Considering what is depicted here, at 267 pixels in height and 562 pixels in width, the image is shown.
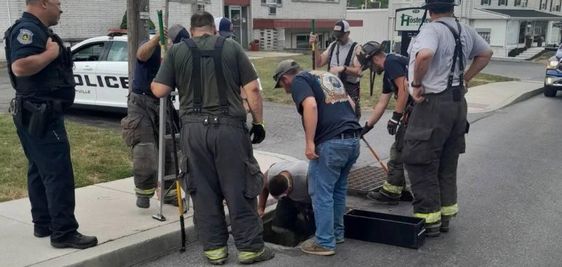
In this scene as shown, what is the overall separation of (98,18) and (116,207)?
62.2 feet

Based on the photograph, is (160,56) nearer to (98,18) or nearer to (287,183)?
(287,183)

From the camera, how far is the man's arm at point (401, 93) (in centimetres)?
553

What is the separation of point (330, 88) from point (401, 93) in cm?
138

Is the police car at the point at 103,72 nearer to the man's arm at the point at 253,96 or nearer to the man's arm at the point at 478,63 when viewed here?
the man's arm at the point at 253,96

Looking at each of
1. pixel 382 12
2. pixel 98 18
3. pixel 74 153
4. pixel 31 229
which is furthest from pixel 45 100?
pixel 382 12

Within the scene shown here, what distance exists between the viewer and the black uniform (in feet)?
12.9

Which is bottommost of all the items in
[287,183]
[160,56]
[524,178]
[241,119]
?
[524,178]

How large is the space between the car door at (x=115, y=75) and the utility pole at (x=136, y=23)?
116 inches

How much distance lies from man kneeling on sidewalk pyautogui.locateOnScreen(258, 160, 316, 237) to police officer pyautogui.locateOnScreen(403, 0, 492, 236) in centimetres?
92

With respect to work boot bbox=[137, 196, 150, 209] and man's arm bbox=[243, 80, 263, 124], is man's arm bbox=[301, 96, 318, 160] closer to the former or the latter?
man's arm bbox=[243, 80, 263, 124]

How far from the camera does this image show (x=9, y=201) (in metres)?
5.38

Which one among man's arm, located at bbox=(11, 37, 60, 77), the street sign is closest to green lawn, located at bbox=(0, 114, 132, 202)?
man's arm, located at bbox=(11, 37, 60, 77)

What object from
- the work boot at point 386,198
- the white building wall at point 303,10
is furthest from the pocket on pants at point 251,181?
the white building wall at point 303,10

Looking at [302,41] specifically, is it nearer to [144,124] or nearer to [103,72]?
[103,72]
